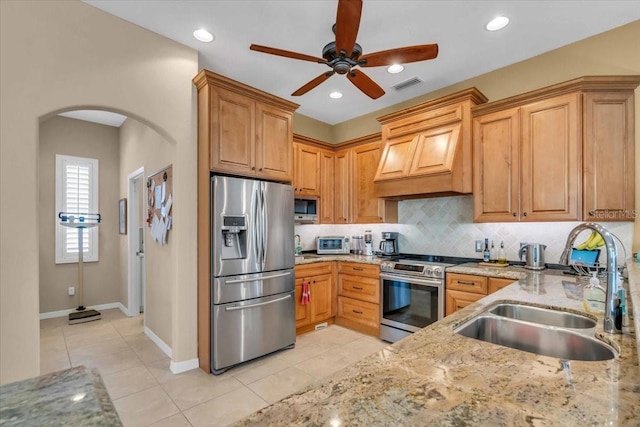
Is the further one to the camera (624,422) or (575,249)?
(575,249)

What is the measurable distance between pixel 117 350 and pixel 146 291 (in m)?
0.72

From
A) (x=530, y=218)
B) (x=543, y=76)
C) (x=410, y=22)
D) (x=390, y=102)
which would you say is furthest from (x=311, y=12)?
(x=530, y=218)

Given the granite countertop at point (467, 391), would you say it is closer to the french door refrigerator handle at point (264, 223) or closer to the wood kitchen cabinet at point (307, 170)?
the french door refrigerator handle at point (264, 223)

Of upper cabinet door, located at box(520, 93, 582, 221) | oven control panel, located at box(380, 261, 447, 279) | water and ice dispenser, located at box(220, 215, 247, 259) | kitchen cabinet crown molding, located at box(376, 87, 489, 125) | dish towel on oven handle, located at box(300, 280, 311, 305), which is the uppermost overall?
kitchen cabinet crown molding, located at box(376, 87, 489, 125)

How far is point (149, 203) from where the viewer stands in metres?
3.79

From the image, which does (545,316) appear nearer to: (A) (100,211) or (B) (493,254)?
(B) (493,254)

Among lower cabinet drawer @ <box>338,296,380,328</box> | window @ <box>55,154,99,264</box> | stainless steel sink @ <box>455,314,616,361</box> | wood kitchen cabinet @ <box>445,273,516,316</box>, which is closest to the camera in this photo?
stainless steel sink @ <box>455,314,616,361</box>

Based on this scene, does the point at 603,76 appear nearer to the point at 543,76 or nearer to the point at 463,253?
Answer: the point at 543,76

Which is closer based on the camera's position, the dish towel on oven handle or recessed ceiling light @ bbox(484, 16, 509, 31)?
recessed ceiling light @ bbox(484, 16, 509, 31)

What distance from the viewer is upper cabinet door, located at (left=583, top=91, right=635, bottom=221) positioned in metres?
2.46

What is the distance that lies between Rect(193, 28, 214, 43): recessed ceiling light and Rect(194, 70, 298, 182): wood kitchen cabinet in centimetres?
30

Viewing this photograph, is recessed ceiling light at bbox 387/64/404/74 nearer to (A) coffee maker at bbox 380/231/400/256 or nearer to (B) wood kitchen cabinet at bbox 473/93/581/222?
(B) wood kitchen cabinet at bbox 473/93/581/222

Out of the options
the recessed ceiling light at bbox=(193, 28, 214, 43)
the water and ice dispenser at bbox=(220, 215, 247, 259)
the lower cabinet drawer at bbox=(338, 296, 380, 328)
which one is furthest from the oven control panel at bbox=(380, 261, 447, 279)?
the recessed ceiling light at bbox=(193, 28, 214, 43)

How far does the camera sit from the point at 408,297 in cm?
338
